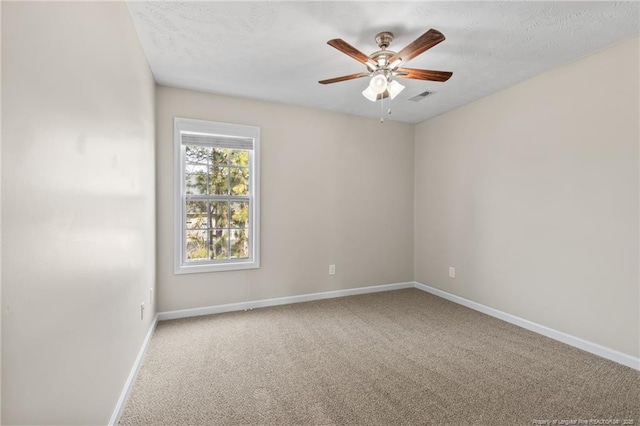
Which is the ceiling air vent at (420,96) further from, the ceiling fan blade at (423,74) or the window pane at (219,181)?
the window pane at (219,181)

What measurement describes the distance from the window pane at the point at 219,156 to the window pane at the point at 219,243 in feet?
2.64

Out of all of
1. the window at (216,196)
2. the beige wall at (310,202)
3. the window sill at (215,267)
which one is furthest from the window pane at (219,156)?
the window sill at (215,267)

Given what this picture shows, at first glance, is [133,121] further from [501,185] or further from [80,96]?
[501,185]

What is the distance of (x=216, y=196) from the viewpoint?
3.46m

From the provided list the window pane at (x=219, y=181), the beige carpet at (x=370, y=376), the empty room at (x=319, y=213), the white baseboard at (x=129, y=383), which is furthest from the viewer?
the window pane at (x=219, y=181)

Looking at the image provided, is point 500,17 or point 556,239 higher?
point 500,17

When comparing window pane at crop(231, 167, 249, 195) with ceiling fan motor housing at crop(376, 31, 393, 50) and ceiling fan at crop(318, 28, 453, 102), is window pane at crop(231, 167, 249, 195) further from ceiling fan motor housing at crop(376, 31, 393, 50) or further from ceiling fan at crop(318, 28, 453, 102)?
ceiling fan motor housing at crop(376, 31, 393, 50)

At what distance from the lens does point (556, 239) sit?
2.74 meters

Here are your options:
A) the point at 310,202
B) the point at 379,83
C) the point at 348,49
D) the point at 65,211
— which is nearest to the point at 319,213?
the point at 310,202

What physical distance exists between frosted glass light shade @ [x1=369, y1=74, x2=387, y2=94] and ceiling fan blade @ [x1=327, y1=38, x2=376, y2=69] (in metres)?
0.12

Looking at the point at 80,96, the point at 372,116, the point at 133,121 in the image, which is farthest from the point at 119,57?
the point at 372,116

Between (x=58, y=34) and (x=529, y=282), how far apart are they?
3.85m

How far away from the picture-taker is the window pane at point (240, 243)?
3.55 meters

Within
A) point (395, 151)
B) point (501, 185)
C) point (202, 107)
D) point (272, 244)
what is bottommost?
point (272, 244)
